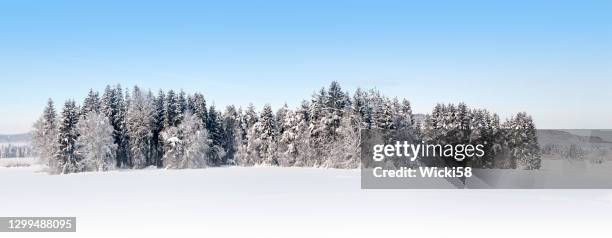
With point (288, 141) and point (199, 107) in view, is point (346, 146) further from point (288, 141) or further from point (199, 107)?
point (199, 107)

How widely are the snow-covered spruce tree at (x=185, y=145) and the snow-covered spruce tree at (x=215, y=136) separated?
6800 millimetres

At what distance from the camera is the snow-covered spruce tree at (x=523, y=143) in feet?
103

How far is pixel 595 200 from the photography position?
65.5 ft

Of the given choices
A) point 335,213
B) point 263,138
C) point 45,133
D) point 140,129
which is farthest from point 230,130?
point 335,213

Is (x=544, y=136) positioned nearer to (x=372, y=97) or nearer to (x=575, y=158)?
(x=575, y=158)

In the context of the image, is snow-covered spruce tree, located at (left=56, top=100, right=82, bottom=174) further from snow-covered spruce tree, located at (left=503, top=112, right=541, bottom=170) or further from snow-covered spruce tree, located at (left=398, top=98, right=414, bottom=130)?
snow-covered spruce tree, located at (left=503, top=112, right=541, bottom=170)

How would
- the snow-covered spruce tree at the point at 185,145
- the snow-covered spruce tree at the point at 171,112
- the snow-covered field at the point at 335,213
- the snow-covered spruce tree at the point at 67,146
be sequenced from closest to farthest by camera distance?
the snow-covered field at the point at 335,213, the snow-covered spruce tree at the point at 67,146, the snow-covered spruce tree at the point at 185,145, the snow-covered spruce tree at the point at 171,112

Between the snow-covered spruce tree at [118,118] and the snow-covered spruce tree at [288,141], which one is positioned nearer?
the snow-covered spruce tree at [288,141]

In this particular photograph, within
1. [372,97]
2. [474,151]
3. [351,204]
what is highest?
[372,97]

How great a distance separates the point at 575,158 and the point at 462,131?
23.1 ft

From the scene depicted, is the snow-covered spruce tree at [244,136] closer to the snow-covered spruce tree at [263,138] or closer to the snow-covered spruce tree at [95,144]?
the snow-covered spruce tree at [263,138]

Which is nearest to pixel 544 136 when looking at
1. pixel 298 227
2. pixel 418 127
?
pixel 298 227

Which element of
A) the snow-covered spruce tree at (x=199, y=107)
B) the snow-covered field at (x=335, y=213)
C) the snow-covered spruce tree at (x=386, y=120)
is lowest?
the snow-covered field at (x=335, y=213)

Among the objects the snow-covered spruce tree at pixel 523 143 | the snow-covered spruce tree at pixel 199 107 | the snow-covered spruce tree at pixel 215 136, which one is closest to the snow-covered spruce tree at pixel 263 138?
the snow-covered spruce tree at pixel 215 136
